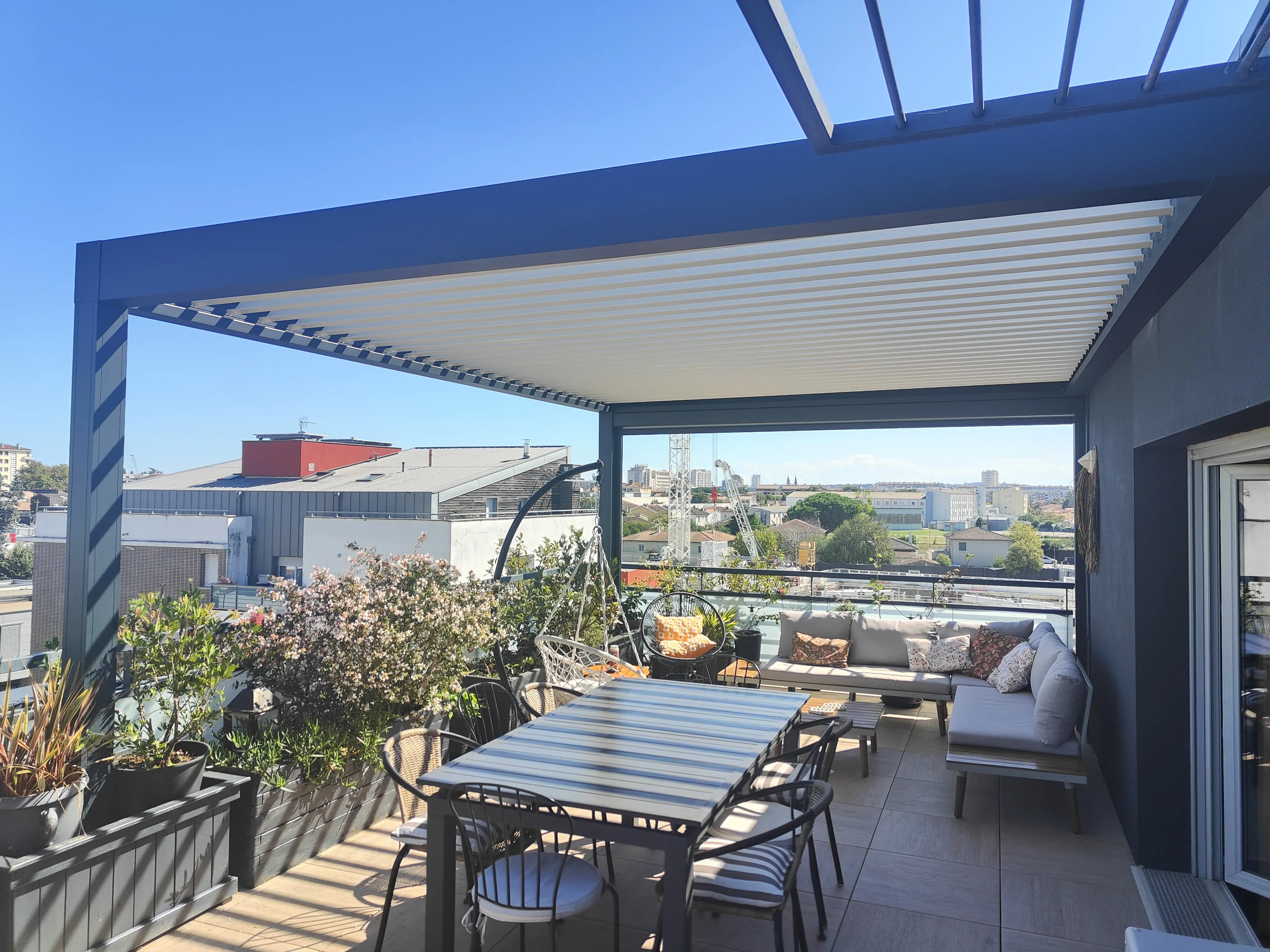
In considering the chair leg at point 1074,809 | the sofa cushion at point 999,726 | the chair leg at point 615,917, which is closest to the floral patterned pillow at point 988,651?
the sofa cushion at point 999,726

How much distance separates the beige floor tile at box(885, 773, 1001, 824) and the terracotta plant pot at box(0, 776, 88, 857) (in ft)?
12.8

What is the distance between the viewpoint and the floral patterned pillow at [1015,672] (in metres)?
5.86

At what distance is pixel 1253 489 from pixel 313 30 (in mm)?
10547

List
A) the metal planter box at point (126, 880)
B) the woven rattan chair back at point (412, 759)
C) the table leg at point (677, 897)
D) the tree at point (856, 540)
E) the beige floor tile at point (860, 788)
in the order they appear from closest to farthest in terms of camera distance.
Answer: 1. the table leg at point (677, 897)
2. the metal planter box at point (126, 880)
3. the woven rattan chair back at point (412, 759)
4. the beige floor tile at point (860, 788)
5. the tree at point (856, 540)

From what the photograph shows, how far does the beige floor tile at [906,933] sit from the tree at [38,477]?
3.99 metres

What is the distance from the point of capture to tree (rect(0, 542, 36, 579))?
379cm

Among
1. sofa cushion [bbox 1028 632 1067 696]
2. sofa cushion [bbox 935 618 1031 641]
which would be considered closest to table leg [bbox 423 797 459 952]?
sofa cushion [bbox 1028 632 1067 696]

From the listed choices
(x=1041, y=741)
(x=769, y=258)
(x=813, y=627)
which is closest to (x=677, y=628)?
(x=813, y=627)

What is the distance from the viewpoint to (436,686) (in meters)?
4.42

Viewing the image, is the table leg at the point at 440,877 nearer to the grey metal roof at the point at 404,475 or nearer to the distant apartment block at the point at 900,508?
the grey metal roof at the point at 404,475

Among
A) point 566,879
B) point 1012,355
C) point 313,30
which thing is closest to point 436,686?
point 566,879

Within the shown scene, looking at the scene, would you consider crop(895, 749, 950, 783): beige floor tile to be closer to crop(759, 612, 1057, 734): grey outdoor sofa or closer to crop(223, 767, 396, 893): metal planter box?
crop(759, 612, 1057, 734): grey outdoor sofa

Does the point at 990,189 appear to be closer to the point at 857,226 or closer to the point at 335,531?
the point at 857,226

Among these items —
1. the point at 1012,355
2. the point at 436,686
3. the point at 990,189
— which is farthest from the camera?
the point at 1012,355
